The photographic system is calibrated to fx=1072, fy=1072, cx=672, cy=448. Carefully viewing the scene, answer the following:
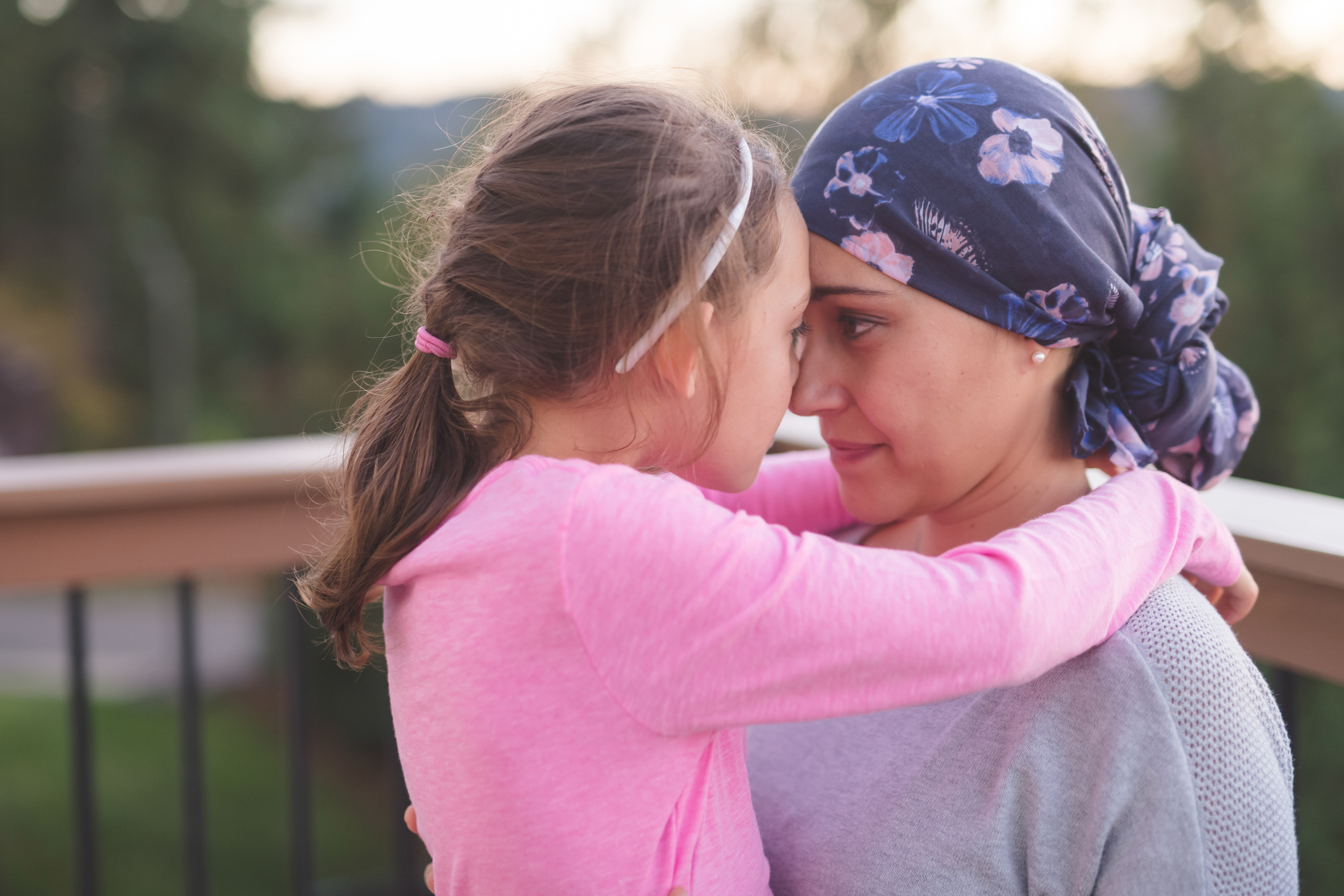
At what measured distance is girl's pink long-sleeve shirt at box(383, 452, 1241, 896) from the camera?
0.96 meters

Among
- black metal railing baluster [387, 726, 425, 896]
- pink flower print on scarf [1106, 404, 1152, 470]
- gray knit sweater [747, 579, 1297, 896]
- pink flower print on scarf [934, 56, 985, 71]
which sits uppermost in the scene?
pink flower print on scarf [934, 56, 985, 71]

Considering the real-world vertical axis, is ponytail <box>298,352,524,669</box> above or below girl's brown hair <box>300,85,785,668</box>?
below

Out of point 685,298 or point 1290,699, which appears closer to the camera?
point 685,298

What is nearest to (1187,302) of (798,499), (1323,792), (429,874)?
(798,499)

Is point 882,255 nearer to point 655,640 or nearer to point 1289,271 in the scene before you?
point 655,640

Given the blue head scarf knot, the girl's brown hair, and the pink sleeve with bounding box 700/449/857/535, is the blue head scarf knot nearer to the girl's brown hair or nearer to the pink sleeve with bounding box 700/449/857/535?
the girl's brown hair

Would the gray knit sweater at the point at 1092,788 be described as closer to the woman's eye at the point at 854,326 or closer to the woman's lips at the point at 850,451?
the woman's lips at the point at 850,451

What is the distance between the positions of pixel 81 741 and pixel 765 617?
1.77 m

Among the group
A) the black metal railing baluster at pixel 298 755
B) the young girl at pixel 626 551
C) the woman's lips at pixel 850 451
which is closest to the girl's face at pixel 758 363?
the young girl at pixel 626 551

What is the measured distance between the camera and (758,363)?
4.02 feet

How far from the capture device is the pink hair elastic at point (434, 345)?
1.18 m

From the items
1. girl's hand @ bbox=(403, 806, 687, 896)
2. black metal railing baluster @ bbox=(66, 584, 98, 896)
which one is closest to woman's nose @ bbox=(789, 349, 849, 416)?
girl's hand @ bbox=(403, 806, 687, 896)

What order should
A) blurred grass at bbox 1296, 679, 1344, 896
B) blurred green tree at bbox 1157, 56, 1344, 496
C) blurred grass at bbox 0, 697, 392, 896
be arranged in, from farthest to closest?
1. blurred grass at bbox 0, 697, 392, 896
2. blurred green tree at bbox 1157, 56, 1344, 496
3. blurred grass at bbox 1296, 679, 1344, 896

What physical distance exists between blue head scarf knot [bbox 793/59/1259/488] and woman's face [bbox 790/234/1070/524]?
0.03 meters
